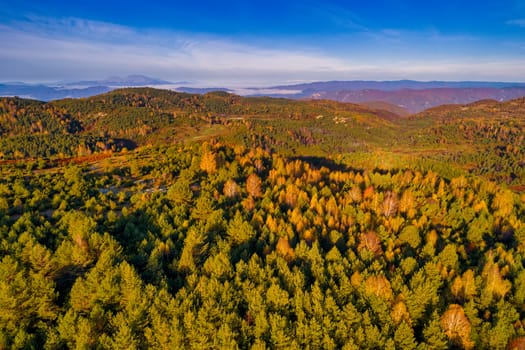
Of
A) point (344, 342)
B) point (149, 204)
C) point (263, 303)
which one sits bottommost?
point (344, 342)

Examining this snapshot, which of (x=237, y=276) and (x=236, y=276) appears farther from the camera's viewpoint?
(x=236, y=276)

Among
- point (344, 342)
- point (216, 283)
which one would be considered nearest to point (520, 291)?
point (344, 342)

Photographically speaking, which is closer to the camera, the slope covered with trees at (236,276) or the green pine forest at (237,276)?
the green pine forest at (237,276)

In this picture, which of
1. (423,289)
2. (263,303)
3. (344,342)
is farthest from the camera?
(423,289)

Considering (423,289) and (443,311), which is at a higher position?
(423,289)

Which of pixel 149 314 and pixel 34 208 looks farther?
pixel 34 208

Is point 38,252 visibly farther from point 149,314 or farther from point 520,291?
point 520,291

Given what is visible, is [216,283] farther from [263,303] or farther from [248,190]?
[248,190]

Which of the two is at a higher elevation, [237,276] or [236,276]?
[237,276]

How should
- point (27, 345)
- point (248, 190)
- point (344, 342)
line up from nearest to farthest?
point (27, 345) → point (344, 342) → point (248, 190)

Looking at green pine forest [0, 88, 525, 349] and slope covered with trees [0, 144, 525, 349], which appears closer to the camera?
green pine forest [0, 88, 525, 349]
